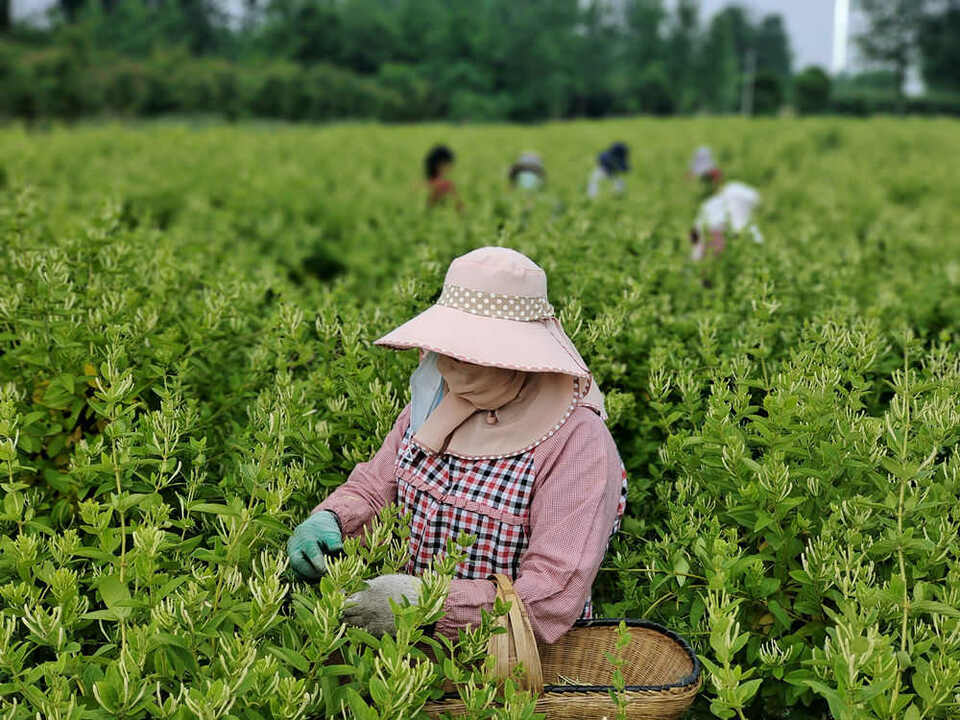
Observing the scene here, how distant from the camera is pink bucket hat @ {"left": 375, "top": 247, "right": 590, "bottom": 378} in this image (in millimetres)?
2287

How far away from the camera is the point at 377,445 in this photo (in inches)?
116

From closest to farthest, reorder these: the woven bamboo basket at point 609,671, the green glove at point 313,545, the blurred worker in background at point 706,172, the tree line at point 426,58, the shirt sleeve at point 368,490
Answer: the woven bamboo basket at point 609,671, the green glove at point 313,545, the shirt sleeve at point 368,490, the blurred worker in background at point 706,172, the tree line at point 426,58

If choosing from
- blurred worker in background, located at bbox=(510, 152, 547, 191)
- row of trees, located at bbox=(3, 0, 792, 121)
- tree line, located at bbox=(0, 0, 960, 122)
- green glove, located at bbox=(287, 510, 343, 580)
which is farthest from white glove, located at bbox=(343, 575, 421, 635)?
row of trees, located at bbox=(3, 0, 792, 121)

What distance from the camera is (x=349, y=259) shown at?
7652 mm

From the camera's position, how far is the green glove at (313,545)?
2238 mm

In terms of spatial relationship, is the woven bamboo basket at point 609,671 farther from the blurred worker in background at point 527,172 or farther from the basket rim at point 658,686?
the blurred worker in background at point 527,172

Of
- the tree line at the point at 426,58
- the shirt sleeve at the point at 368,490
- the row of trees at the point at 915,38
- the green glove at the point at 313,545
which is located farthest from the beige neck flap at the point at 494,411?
the row of trees at the point at 915,38

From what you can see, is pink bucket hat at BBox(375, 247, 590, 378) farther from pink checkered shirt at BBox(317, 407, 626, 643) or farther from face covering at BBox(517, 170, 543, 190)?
face covering at BBox(517, 170, 543, 190)

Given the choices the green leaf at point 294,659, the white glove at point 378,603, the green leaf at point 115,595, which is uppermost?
the green leaf at point 115,595

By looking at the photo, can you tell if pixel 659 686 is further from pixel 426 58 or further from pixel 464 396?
pixel 426 58

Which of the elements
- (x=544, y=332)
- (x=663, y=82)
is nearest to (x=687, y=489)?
(x=544, y=332)

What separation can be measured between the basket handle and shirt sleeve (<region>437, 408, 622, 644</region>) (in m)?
0.10

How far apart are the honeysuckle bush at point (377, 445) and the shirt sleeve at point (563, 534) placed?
0.60 feet

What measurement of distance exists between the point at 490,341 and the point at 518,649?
76 centimetres
